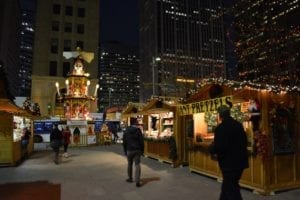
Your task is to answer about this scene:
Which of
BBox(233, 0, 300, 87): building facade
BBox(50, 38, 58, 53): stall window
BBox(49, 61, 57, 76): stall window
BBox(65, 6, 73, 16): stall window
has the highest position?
BBox(65, 6, 73, 16): stall window

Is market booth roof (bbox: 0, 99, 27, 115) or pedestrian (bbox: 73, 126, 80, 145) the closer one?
market booth roof (bbox: 0, 99, 27, 115)

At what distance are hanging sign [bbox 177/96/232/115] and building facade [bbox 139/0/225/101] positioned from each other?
1771cm

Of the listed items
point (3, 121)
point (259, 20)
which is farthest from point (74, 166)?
point (259, 20)

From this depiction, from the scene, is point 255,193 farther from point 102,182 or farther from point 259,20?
point 259,20

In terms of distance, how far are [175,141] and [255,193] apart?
17.3 ft

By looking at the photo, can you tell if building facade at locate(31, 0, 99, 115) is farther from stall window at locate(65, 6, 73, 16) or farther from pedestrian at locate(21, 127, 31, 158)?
pedestrian at locate(21, 127, 31, 158)

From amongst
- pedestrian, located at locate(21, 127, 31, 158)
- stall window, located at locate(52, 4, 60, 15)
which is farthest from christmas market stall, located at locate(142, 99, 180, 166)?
stall window, located at locate(52, 4, 60, 15)

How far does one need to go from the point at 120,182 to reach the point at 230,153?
538 centimetres

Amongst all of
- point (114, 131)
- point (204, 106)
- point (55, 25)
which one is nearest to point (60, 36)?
point (55, 25)

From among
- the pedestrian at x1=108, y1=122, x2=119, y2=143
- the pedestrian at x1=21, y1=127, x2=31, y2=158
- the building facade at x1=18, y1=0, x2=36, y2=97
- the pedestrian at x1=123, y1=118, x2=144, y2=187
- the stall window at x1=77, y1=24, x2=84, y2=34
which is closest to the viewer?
Result: the pedestrian at x1=123, y1=118, x2=144, y2=187

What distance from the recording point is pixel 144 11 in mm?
74062

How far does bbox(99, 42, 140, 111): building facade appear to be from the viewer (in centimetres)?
10725

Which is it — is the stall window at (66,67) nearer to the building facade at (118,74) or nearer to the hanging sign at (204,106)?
the hanging sign at (204,106)

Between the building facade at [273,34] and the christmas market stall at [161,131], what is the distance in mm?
5209
